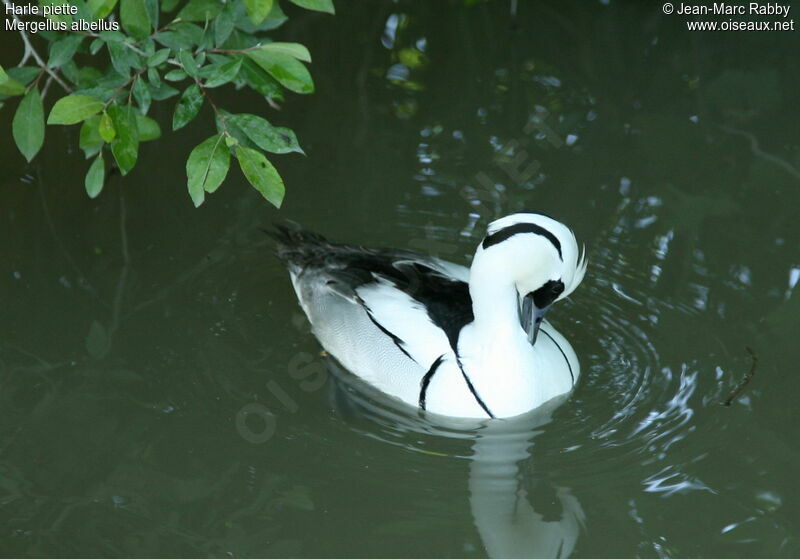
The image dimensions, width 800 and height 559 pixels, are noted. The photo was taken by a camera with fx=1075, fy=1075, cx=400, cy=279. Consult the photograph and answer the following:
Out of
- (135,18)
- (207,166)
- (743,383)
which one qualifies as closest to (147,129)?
(135,18)

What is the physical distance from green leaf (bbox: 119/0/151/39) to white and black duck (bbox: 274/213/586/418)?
1.53m

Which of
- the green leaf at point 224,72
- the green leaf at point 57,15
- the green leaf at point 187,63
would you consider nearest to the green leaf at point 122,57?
the green leaf at point 57,15

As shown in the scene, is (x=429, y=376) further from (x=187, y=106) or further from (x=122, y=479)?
(x=187, y=106)

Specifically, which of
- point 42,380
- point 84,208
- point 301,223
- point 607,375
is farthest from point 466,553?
point 84,208

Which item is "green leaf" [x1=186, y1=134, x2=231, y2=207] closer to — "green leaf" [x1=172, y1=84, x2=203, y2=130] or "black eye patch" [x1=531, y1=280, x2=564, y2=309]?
"green leaf" [x1=172, y1=84, x2=203, y2=130]

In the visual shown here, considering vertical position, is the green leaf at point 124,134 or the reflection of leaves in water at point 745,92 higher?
the green leaf at point 124,134

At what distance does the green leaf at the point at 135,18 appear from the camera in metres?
3.90

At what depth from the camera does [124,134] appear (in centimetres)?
397

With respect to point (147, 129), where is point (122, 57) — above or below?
above

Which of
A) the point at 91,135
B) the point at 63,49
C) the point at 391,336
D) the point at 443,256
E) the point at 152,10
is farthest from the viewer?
the point at 443,256

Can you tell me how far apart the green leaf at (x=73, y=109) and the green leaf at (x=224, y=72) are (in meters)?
0.45

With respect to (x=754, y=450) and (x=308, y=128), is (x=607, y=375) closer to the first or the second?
(x=754, y=450)

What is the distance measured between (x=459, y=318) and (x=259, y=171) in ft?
4.76

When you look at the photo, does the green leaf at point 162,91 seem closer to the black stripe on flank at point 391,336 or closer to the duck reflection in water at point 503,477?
the black stripe on flank at point 391,336
